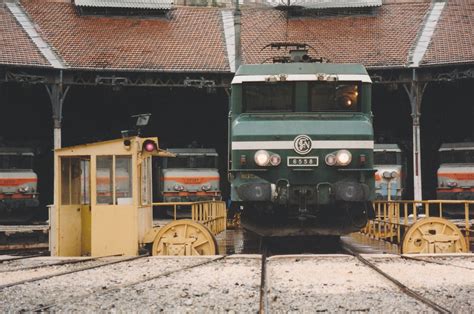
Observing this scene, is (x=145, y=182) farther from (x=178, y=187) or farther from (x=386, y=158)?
(x=386, y=158)

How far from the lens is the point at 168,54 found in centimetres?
3080

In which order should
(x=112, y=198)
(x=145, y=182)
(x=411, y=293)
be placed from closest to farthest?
1. (x=411, y=293)
2. (x=112, y=198)
3. (x=145, y=182)

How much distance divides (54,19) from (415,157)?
1789cm

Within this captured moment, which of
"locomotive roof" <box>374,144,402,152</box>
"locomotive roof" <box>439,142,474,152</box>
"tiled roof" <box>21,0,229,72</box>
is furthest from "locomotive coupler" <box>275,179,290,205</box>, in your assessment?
"tiled roof" <box>21,0,229,72</box>

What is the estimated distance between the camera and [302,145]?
481 inches

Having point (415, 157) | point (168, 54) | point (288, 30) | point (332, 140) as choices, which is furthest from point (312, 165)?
point (288, 30)

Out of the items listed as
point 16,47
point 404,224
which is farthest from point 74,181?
point 16,47

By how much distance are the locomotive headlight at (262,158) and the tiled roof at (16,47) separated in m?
18.0

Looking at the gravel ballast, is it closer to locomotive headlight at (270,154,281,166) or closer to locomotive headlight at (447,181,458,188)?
locomotive headlight at (270,154,281,166)

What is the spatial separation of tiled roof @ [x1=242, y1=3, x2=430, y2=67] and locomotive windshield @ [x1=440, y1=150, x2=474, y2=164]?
13.2 feet

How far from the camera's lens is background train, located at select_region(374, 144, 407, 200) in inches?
1070

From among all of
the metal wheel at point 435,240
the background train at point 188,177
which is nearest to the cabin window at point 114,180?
the metal wheel at point 435,240

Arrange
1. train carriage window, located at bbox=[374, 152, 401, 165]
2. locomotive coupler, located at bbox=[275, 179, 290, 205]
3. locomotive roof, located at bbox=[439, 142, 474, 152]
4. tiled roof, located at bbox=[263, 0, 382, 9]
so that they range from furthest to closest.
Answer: tiled roof, located at bbox=[263, 0, 382, 9]
train carriage window, located at bbox=[374, 152, 401, 165]
locomotive roof, located at bbox=[439, 142, 474, 152]
locomotive coupler, located at bbox=[275, 179, 290, 205]

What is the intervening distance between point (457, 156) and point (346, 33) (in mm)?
9091
